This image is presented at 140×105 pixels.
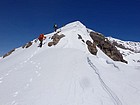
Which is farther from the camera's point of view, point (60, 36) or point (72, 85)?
point (60, 36)

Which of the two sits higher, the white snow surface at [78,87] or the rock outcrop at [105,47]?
the rock outcrop at [105,47]

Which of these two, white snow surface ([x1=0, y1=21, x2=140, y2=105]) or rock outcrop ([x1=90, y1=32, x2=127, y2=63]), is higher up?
rock outcrop ([x1=90, y1=32, x2=127, y2=63])

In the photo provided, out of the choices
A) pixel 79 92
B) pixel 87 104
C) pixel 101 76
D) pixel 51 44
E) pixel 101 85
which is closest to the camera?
pixel 87 104

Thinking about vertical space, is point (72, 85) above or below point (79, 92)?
above

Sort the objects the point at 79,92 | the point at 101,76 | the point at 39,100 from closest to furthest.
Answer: the point at 39,100, the point at 79,92, the point at 101,76

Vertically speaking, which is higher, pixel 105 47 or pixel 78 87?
pixel 105 47

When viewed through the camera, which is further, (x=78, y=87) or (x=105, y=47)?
(x=105, y=47)

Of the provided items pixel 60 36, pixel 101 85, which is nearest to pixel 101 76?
pixel 101 85

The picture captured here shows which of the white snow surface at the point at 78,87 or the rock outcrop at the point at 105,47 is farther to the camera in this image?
the rock outcrop at the point at 105,47

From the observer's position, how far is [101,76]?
11203 millimetres

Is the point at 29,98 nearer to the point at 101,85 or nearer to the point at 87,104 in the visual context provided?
the point at 87,104

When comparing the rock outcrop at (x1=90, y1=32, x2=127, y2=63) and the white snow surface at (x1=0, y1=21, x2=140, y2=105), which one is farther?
the rock outcrop at (x1=90, y1=32, x2=127, y2=63)

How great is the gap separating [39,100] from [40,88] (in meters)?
1.85

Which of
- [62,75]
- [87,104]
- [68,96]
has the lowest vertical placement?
[87,104]
